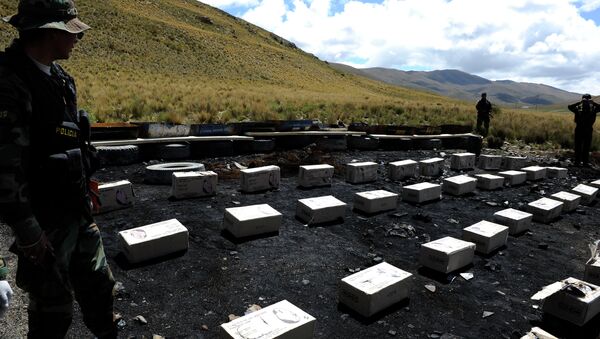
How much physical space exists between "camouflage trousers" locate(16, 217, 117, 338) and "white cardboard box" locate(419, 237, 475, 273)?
3.45m

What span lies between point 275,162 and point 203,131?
84.0 inches

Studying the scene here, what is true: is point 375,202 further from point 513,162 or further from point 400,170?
point 513,162

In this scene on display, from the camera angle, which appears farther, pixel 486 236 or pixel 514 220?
pixel 514 220

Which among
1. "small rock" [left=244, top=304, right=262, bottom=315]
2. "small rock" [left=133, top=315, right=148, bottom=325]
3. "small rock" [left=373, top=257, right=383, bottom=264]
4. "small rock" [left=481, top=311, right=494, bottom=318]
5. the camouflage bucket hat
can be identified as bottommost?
"small rock" [left=481, top=311, right=494, bottom=318]

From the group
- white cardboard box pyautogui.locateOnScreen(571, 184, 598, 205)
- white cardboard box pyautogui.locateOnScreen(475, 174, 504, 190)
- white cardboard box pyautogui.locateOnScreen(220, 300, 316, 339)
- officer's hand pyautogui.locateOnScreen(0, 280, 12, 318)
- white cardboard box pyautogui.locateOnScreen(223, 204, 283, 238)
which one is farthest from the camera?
white cardboard box pyautogui.locateOnScreen(475, 174, 504, 190)

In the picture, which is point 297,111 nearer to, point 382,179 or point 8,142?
point 382,179

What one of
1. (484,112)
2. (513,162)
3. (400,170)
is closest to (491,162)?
(513,162)

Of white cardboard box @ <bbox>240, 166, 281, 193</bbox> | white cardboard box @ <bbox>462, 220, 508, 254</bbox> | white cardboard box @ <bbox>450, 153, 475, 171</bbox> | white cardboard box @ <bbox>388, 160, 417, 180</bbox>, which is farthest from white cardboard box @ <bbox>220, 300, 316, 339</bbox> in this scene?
white cardboard box @ <bbox>450, 153, 475, 171</bbox>

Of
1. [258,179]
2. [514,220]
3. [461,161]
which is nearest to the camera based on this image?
[514,220]

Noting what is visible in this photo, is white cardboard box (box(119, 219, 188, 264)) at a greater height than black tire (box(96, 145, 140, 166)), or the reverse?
black tire (box(96, 145, 140, 166))

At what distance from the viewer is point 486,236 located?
199 inches

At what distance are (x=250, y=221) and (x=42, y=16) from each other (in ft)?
11.1

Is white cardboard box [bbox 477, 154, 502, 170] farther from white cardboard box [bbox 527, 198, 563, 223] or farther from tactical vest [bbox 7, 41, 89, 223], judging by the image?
tactical vest [bbox 7, 41, 89, 223]

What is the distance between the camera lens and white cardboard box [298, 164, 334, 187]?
7.82 m
